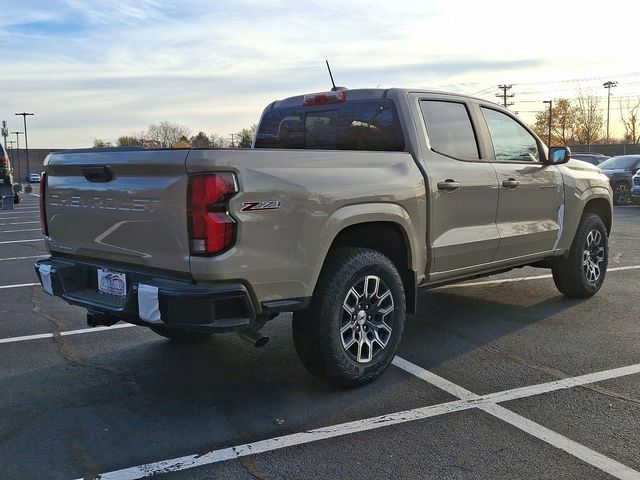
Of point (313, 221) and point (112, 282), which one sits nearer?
point (313, 221)

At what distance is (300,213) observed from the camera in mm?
3717

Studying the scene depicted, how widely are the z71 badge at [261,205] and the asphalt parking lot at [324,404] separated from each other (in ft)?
4.17

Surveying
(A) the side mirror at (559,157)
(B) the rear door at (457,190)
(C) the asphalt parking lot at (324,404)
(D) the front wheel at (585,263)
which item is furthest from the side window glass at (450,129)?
(D) the front wheel at (585,263)

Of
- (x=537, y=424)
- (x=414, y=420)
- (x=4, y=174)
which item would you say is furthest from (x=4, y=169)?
(x=537, y=424)

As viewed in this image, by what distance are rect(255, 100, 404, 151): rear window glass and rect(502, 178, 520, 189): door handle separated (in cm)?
120

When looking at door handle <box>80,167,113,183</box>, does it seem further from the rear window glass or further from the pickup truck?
the rear window glass

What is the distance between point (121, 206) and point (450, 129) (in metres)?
2.71

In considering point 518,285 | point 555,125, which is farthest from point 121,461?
point 555,125

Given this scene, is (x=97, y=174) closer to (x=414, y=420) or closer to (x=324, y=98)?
(x=324, y=98)

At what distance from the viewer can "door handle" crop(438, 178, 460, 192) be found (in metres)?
4.73

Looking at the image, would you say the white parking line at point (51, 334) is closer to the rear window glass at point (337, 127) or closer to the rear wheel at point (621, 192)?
the rear window glass at point (337, 127)

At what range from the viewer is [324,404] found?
3.99 m

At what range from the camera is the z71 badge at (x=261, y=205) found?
3445mm

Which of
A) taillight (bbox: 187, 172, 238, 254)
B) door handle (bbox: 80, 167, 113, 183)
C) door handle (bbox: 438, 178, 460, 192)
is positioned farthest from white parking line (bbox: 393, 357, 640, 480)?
door handle (bbox: 80, 167, 113, 183)
